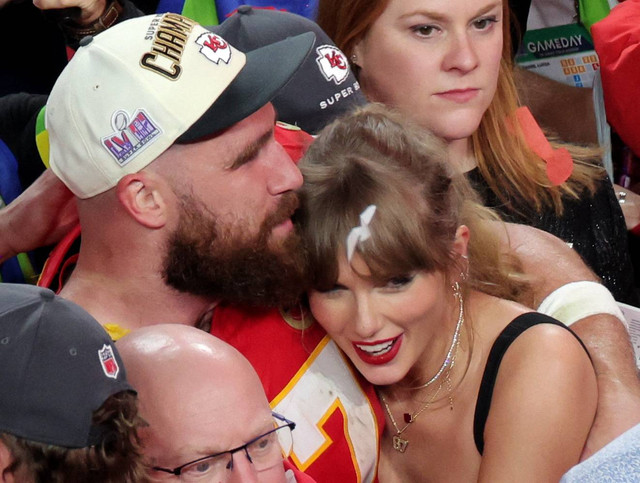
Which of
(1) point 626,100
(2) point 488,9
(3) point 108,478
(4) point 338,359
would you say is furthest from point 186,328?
(1) point 626,100

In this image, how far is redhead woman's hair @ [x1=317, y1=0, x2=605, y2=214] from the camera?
273 cm

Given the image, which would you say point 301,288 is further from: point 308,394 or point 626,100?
point 626,100

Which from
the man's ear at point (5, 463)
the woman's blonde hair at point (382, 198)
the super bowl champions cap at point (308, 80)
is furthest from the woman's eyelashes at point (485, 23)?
the man's ear at point (5, 463)

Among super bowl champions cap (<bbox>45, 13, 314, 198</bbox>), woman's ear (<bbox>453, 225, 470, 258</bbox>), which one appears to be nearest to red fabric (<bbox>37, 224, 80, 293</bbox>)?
super bowl champions cap (<bbox>45, 13, 314, 198</bbox>)

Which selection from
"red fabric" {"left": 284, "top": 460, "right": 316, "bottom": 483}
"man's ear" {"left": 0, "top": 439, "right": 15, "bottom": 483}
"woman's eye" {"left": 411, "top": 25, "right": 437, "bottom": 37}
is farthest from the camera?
"woman's eye" {"left": 411, "top": 25, "right": 437, "bottom": 37}

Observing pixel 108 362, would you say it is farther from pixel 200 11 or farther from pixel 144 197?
pixel 200 11

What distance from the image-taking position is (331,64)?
7.92 feet

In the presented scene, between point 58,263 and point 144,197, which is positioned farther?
point 58,263

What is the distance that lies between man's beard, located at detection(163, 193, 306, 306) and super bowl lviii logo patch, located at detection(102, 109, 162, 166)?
0.44 feet

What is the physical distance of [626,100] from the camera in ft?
10.6

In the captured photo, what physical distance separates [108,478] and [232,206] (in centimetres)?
73

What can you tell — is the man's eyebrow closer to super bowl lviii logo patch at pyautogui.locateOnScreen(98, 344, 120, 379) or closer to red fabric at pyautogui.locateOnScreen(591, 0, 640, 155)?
super bowl lviii logo patch at pyautogui.locateOnScreen(98, 344, 120, 379)

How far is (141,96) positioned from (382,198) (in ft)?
1.59

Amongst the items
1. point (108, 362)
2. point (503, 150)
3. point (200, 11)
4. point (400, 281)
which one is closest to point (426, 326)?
point (400, 281)
